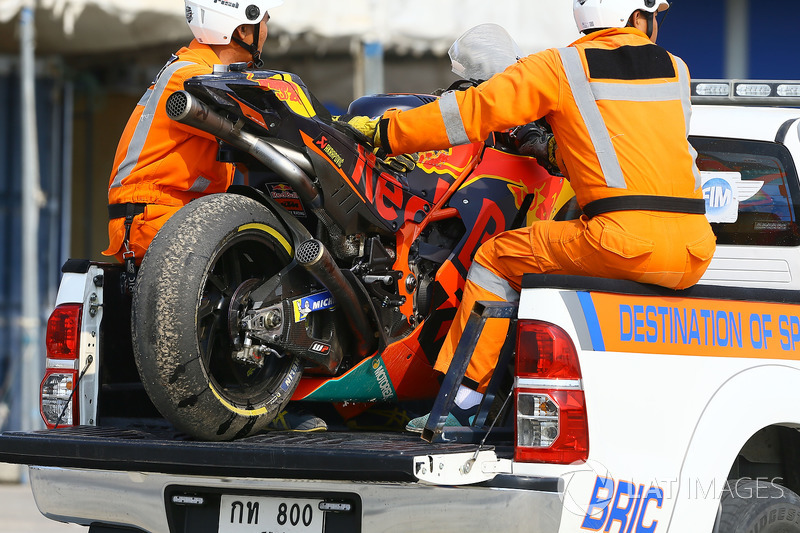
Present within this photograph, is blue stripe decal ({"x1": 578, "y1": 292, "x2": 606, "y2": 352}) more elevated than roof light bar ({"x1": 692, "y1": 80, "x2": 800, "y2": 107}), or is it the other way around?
roof light bar ({"x1": 692, "y1": 80, "x2": 800, "y2": 107})

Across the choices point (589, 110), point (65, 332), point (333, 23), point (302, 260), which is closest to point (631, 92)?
point (589, 110)

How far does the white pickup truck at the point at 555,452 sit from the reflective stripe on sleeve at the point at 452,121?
2.34 ft

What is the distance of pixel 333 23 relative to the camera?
887cm

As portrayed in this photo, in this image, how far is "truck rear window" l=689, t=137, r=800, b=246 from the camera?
411 centimetres

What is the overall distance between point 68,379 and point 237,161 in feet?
3.28

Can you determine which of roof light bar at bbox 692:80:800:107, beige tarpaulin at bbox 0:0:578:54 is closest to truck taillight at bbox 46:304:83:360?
roof light bar at bbox 692:80:800:107

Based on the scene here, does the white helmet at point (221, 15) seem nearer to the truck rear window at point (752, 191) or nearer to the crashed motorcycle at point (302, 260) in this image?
the crashed motorcycle at point (302, 260)

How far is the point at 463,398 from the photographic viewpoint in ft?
11.8

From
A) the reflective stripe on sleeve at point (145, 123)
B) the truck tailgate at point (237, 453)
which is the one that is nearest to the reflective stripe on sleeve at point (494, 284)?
the truck tailgate at point (237, 453)

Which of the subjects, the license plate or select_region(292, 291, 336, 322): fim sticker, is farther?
select_region(292, 291, 336, 322): fim sticker

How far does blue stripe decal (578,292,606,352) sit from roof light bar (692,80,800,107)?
5.74 ft

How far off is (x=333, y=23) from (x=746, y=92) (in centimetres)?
486

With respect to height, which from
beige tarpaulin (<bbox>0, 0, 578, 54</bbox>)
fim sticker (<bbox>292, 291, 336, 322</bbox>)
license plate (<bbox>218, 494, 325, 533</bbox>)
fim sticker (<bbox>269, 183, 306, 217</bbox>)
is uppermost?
beige tarpaulin (<bbox>0, 0, 578, 54</bbox>)

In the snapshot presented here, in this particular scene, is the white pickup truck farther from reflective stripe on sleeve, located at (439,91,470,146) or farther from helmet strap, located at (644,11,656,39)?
helmet strap, located at (644,11,656,39)
